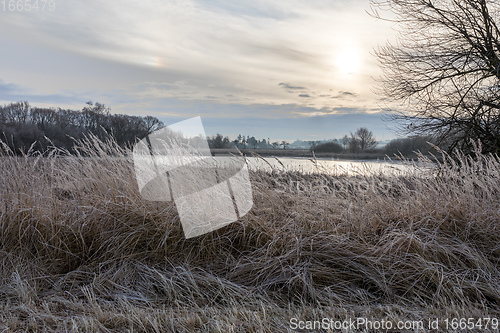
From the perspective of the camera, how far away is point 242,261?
322cm

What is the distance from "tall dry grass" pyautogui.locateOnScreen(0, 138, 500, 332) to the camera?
96.4 inches

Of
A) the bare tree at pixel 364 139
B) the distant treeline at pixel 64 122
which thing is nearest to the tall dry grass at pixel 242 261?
the distant treeline at pixel 64 122

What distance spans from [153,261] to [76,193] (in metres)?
1.72

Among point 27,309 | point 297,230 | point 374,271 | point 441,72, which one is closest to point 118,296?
point 27,309

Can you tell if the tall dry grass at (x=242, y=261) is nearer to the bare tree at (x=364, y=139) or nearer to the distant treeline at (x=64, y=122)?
the distant treeline at (x=64, y=122)

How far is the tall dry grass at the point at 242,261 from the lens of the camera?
2449mm

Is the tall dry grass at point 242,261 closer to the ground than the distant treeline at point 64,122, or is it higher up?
closer to the ground

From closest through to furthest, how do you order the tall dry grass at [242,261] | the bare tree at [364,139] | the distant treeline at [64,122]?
the tall dry grass at [242,261] < the distant treeline at [64,122] < the bare tree at [364,139]

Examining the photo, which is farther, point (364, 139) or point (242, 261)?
point (364, 139)

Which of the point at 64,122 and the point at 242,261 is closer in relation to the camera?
the point at 242,261

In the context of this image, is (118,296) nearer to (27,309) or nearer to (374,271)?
(27,309)

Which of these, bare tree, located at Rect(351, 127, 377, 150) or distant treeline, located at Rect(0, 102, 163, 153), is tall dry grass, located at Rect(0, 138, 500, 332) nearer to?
distant treeline, located at Rect(0, 102, 163, 153)

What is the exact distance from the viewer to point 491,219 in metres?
3.65

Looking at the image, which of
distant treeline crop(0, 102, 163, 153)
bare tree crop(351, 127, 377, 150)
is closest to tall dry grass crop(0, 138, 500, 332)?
distant treeline crop(0, 102, 163, 153)
